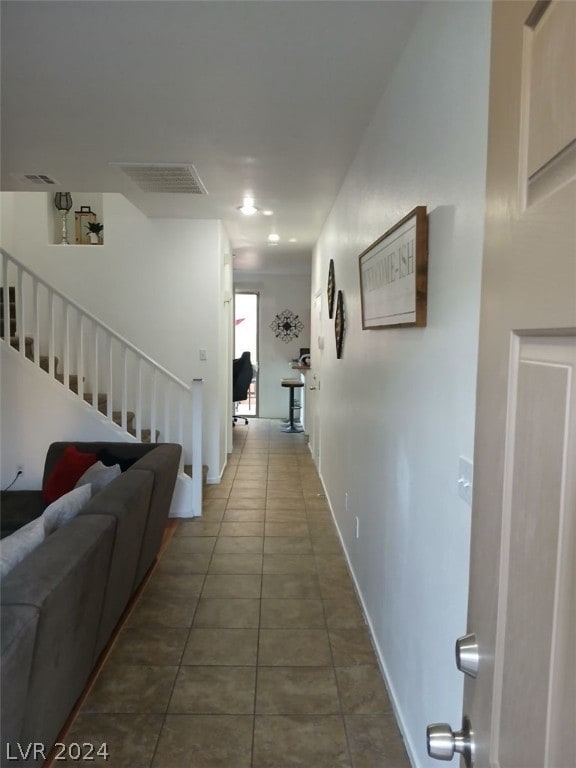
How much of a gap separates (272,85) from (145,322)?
10.5 ft

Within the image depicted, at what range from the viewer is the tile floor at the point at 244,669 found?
180 cm

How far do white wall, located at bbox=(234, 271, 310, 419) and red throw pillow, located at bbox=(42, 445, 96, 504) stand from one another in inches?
235

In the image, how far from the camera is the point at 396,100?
1.99 m

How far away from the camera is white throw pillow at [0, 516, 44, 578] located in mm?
1509

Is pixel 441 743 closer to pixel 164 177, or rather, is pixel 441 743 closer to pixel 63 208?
pixel 164 177

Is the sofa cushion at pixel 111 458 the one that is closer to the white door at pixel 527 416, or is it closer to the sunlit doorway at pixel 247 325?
the white door at pixel 527 416

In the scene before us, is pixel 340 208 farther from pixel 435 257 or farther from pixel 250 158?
pixel 435 257

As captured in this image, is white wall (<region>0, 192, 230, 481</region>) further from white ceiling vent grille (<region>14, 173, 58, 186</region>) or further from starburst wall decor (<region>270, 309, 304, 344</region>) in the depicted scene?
starburst wall decor (<region>270, 309, 304, 344</region>)

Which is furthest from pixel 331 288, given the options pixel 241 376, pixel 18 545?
pixel 241 376

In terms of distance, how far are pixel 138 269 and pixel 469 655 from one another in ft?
15.7

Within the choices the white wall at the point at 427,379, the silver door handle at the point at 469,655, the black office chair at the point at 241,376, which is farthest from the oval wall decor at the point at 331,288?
the black office chair at the point at 241,376

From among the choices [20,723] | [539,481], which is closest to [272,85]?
[539,481]

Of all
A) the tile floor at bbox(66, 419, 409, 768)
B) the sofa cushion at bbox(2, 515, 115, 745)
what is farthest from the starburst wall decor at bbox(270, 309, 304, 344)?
the sofa cushion at bbox(2, 515, 115, 745)

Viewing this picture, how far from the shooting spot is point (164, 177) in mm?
3406
